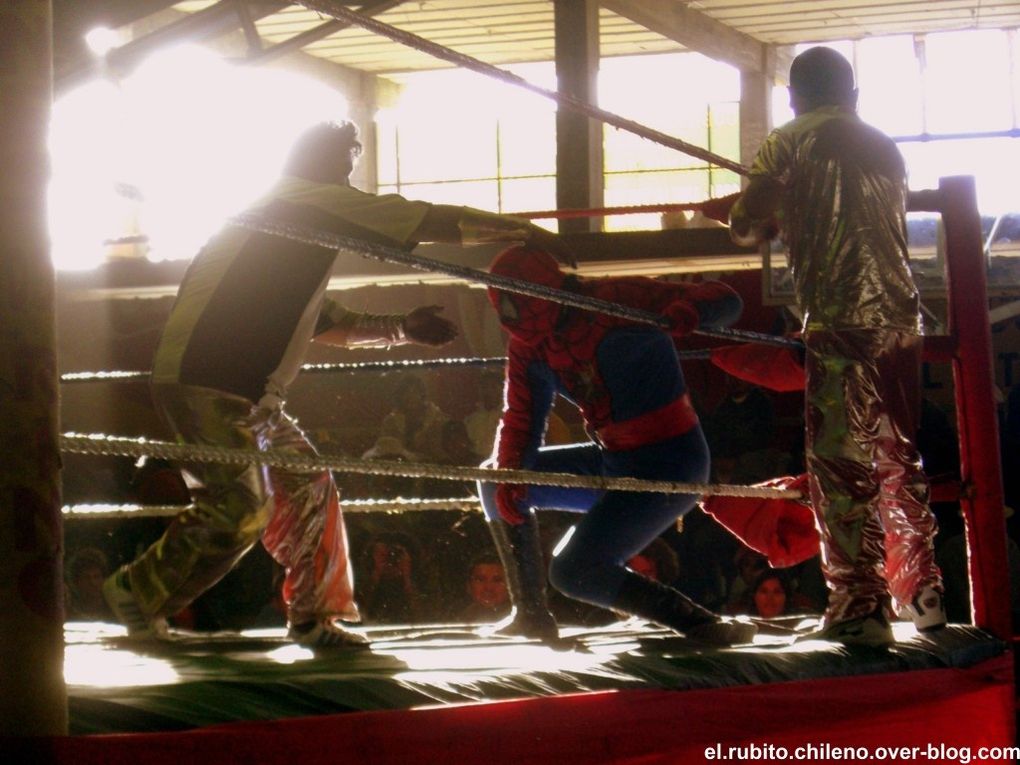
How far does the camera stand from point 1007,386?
573cm

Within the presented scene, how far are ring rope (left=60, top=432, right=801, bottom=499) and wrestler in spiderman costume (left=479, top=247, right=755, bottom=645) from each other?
0.62ft

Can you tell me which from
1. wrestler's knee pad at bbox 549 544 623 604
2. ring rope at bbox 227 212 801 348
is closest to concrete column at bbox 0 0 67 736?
ring rope at bbox 227 212 801 348

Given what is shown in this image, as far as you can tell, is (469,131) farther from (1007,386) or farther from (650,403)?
(650,403)

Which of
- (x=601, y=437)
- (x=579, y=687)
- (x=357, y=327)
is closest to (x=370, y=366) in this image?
(x=357, y=327)

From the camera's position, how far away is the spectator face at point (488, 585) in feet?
16.3

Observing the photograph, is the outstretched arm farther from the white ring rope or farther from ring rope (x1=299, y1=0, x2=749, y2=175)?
ring rope (x1=299, y1=0, x2=749, y2=175)

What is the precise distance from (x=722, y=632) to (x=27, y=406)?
55.3 inches

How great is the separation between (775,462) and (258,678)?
4.04m

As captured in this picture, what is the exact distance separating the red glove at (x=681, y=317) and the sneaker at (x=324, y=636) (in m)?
0.76

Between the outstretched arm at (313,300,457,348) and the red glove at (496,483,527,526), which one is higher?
the outstretched arm at (313,300,457,348)

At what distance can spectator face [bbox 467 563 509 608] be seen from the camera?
4.98m

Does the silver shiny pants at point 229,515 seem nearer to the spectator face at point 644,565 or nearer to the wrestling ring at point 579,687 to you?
the wrestling ring at point 579,687

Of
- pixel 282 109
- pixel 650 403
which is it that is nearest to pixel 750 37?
pixel 282 109

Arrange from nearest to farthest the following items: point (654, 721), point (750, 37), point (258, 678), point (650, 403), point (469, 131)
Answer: point (258, 678) → point (654, 721) → point (650, 403) → point (750, 37) → point (469, 131)
